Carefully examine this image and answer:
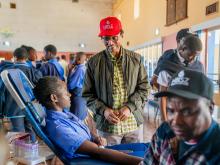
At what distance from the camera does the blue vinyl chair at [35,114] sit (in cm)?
145

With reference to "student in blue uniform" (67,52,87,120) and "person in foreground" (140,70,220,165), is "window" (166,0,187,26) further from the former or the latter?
"person in foreground" (140,70,220,165)

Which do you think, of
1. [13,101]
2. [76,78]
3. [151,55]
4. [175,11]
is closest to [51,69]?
[76,78]

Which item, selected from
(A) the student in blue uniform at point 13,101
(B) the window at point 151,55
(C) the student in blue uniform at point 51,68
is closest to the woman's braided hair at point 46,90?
(A) the student in blue uniform at point 13,101

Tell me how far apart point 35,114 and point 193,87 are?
118 centimetres

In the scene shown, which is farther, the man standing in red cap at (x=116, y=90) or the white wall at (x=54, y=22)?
the white wall at (x=54, y=22)

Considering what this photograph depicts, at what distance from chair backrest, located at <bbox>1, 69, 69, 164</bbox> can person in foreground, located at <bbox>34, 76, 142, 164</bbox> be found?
38 millimetres

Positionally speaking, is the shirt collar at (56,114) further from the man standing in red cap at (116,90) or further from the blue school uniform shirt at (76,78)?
the blue school uniform shirt at (76,78)

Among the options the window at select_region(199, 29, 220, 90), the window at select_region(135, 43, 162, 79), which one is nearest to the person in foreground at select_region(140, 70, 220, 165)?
the window at select_region(199, 29, 220, 90)

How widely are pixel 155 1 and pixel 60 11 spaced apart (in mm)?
6491

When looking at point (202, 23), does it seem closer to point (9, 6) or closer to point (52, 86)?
point (52, 86)

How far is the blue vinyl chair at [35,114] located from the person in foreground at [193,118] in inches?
29.3

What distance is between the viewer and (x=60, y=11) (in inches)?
475

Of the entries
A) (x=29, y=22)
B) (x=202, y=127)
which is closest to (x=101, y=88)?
(x=202, y=127)

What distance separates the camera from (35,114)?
167 centimetres
